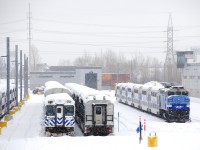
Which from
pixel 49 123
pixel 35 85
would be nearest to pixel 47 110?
pixel 49 123

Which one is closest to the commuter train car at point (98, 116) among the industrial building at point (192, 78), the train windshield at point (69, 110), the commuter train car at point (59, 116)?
the train windshield at point (69, 110)

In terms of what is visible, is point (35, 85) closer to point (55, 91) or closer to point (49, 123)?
point (55, 91)

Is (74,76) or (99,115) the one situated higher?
(74,76)

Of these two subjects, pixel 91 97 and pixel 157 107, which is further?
pixel 157 107

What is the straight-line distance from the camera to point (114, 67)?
18150cm

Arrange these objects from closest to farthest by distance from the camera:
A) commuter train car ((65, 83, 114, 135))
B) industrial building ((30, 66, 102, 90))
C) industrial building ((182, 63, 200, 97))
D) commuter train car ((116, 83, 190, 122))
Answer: commuter train car ((65, 83, 114, 135)), commuter train car ((116, 83, 190, 122)), industrial building ((182, 63, 200, 97)), industrial building ((30, 66, 102, 90))

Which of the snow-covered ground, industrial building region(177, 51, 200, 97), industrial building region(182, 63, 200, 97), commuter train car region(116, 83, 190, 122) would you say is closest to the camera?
the snow-covered ground

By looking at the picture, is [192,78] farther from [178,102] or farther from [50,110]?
[50,110]

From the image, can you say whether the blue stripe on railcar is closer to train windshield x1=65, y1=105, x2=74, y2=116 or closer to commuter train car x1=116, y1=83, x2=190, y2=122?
commuter train car x1=116, y1=83, x2=190, y2=122

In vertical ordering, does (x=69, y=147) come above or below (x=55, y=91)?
below

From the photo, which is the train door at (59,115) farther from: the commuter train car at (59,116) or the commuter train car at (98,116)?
the commuter train car at (98,116)

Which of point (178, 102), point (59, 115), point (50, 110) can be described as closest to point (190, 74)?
point (178, 102)

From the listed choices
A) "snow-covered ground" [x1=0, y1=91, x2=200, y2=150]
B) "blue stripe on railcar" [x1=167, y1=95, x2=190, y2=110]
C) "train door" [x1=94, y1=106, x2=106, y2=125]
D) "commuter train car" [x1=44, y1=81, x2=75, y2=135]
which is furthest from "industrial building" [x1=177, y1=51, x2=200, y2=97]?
"commuter train car" [x1=44, y1=81, x2=75, y2=135]

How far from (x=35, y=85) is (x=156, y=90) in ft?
247
